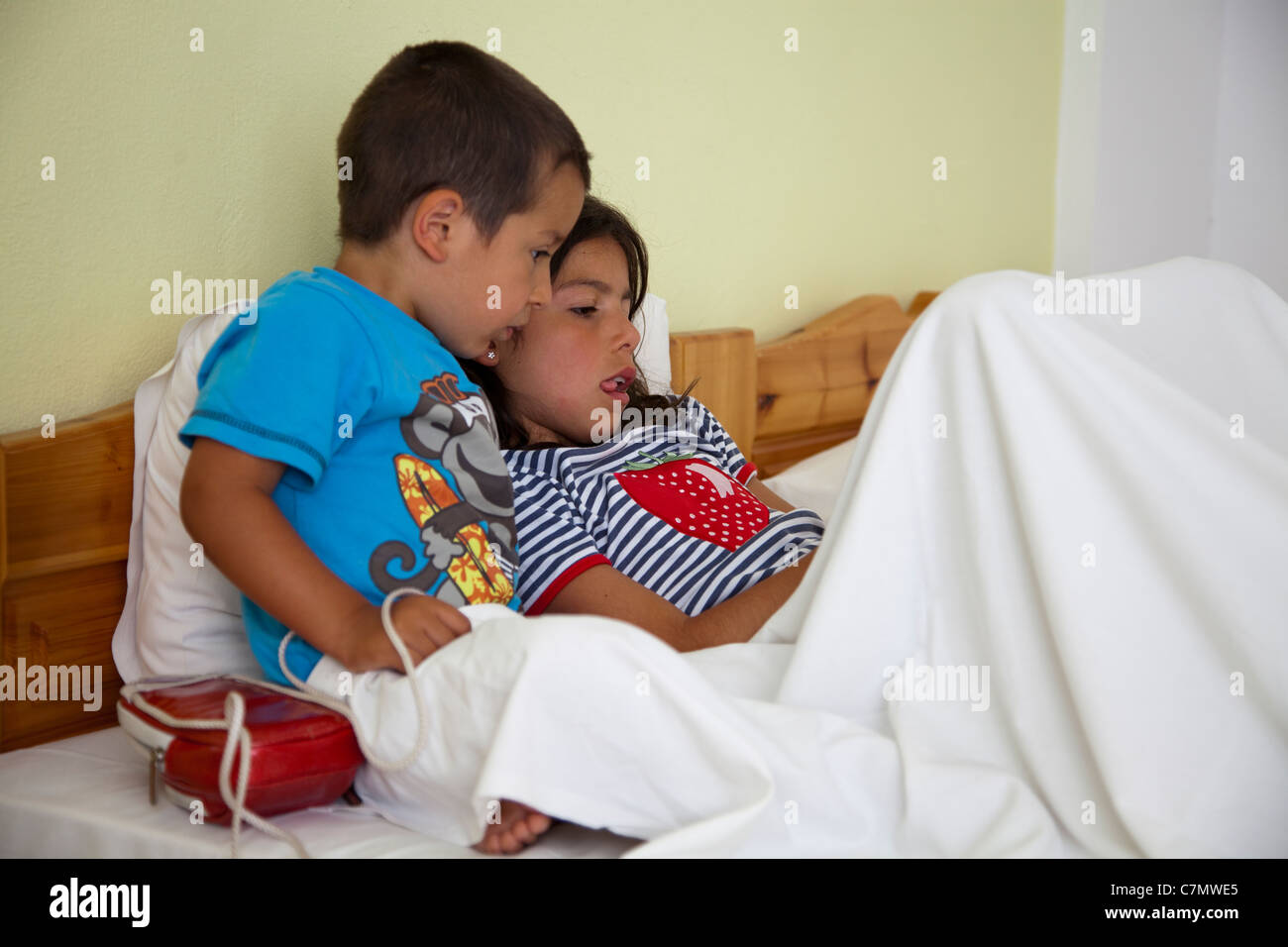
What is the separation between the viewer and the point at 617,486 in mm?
1171

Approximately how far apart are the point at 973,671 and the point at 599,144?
3.06 feet

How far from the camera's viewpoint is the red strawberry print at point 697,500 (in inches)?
45.8

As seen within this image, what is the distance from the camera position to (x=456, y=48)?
1.00 metres

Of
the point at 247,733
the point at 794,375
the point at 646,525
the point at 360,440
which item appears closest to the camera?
the point at 247,733

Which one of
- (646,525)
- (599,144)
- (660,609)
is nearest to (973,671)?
(660,609)

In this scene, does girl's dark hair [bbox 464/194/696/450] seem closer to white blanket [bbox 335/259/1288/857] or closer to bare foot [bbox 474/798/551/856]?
white blanket [bbox 335/259/1288/857]

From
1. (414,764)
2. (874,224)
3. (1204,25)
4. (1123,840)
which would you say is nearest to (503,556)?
(414,764)

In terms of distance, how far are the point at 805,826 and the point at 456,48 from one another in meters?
0.73

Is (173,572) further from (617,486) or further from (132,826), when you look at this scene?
(617,486)

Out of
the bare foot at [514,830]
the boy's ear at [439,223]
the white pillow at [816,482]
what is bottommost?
the bare foot at [514,830]

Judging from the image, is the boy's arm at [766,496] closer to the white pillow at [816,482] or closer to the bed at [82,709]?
the white pillow at [816,482]

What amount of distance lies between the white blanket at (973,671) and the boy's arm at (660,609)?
7.0 inches

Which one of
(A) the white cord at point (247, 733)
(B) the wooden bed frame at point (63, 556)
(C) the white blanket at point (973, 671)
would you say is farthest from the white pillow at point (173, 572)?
(C) the white blanket at point (973, 671)

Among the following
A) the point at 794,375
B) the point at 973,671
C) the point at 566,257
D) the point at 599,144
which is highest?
the point at 599,144
